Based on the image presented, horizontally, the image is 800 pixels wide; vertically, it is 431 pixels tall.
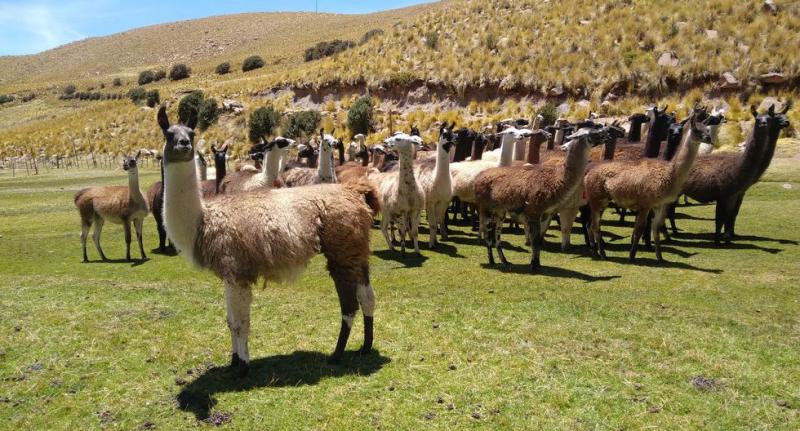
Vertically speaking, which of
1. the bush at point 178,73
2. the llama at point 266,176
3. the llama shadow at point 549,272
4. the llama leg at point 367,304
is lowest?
the llama shadow at point 549,272

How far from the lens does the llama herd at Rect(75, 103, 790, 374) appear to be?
5043 millimetres

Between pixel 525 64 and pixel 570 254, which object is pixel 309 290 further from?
pixel 525 64

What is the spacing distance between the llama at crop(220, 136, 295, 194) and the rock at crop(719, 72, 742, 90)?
73.7 ft

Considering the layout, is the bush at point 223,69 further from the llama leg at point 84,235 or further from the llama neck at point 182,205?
the llama neck at point 182,205

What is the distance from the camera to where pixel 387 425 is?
4.33 meters

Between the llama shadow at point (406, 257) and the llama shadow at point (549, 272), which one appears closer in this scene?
the llama shadow at point (549, 272)

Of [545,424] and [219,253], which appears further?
[219,253]

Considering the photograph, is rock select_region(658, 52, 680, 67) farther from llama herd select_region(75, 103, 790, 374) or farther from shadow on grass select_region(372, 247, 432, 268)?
shadow on grass select_region(372, 247, 432, 268)

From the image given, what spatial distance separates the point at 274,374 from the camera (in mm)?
5297

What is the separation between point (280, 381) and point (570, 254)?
739cm

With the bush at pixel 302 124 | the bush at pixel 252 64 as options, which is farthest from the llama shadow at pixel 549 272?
the bush at pixel 252 64

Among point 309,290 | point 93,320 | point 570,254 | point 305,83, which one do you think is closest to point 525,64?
point 305,83

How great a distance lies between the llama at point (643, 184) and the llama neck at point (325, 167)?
5.48 metres

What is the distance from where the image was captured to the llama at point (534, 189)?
8.99 meters
